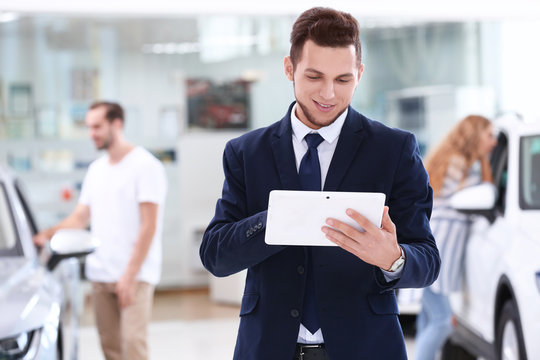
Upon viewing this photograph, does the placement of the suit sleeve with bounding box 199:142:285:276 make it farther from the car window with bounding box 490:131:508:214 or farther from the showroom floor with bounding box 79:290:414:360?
the showroom floor with bounding box 79:290:414:360

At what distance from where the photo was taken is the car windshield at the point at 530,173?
4684 millimetres

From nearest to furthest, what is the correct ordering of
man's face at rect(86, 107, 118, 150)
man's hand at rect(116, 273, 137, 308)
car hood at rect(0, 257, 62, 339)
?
car hood at rect(0, 257, 62, 339) < man's hand at rect(116, 273, 137, 308) < man's face at rect(86, 107, 118, 150)

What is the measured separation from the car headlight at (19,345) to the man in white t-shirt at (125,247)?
56.8 inches

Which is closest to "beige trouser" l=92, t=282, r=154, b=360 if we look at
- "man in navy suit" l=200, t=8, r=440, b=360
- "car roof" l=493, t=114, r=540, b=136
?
"car roof" l=493, t=114, r=540, b=136

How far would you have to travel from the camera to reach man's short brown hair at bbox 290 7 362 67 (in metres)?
2.14

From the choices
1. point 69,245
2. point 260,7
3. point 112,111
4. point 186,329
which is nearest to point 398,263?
point 69,245

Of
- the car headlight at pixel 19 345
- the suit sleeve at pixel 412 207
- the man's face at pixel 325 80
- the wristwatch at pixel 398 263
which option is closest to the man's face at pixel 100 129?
the car headlight at pixel 19 345

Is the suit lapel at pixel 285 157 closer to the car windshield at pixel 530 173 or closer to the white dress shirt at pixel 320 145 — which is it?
the white dress shirt at pixel 320 145

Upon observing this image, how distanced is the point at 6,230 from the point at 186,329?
4.25 meters

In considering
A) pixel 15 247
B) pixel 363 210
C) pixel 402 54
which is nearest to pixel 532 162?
pixel 15 247

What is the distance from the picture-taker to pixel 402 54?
9453 millimetres

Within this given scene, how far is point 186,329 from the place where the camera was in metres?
8.40

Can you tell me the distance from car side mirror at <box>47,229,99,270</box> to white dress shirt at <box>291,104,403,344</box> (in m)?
2.18

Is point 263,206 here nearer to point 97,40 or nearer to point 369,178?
point 369,178
